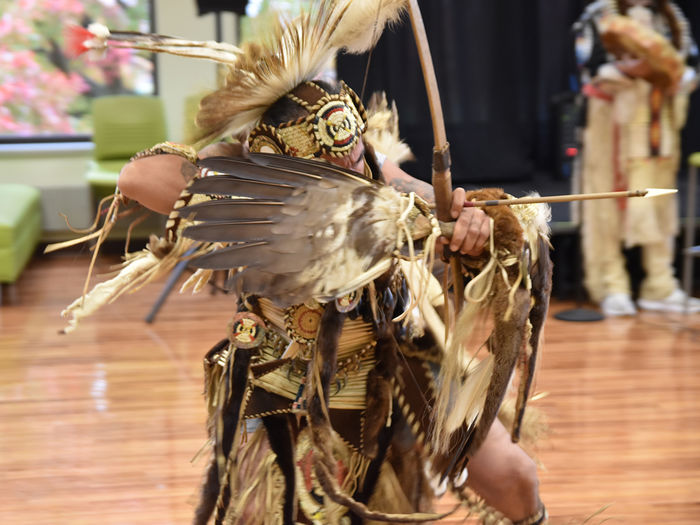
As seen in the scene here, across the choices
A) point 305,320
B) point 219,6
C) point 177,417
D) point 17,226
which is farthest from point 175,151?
point 17,226

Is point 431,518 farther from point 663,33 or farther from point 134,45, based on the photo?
point 663,33

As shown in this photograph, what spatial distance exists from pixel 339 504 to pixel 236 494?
8.3 inches

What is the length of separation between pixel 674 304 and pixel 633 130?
926 mm

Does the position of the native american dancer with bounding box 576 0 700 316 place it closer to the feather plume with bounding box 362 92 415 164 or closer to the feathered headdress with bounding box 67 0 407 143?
the feather plume with bounding box 362 92 415 164

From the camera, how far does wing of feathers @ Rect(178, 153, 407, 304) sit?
4.12 feet

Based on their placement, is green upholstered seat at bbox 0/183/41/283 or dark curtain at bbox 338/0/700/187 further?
dark curtain at bbox 338/0/700/187

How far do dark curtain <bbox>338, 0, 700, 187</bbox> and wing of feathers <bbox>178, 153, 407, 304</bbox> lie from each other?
4173 mm

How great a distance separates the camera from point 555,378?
3.51 m

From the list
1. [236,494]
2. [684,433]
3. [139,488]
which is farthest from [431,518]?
[684,433]

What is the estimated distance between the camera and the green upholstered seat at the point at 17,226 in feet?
15.8

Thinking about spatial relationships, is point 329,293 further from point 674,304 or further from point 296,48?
point 674,304

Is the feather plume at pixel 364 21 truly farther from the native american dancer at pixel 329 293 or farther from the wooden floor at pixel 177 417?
the wooden floor at pixel 177 417

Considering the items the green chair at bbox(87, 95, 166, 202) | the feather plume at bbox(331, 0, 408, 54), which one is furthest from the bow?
the green chair at bbox(87, 95, 166, 202)

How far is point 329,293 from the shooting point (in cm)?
127
